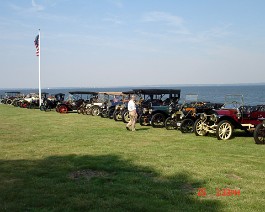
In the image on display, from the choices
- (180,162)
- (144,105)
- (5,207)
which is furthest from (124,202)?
(144,105)

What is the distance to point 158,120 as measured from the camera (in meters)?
16.3

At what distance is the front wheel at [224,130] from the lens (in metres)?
12.0

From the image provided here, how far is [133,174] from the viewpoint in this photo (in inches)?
270

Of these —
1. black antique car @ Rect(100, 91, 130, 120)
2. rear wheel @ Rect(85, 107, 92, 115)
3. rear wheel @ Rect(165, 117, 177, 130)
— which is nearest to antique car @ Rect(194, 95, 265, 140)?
rear wheel @ Rect(165, 117, 177, 130)

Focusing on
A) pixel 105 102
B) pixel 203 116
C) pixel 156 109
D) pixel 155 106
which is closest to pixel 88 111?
pixel 105 102

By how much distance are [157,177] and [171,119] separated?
8695mm

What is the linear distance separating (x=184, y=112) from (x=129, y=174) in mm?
8197

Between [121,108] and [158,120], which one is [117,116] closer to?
[121,108]

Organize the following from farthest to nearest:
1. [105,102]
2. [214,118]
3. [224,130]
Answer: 1. [105,102]
2. [214,118]
3. [224,130]

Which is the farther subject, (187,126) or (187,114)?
(187,114)

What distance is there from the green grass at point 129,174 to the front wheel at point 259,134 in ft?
1.18

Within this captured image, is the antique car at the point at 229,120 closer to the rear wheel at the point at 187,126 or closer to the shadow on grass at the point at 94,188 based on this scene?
the rear wheel at the point at 187,126

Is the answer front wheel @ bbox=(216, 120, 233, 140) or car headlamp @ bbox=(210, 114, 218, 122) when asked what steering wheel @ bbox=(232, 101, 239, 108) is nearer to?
car headlamp @ bbox=(210, 114, 218, 122)

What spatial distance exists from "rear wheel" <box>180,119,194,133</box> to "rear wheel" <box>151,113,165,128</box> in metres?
2.36
